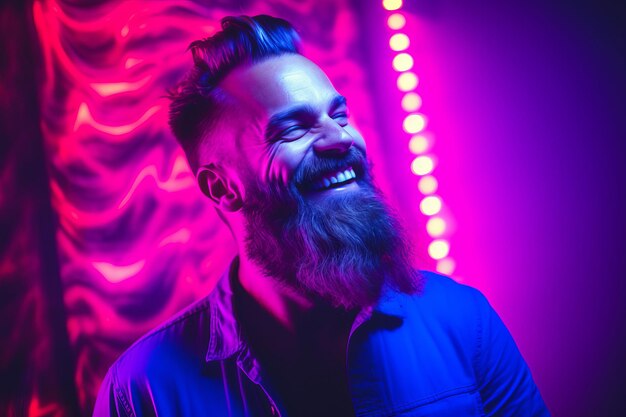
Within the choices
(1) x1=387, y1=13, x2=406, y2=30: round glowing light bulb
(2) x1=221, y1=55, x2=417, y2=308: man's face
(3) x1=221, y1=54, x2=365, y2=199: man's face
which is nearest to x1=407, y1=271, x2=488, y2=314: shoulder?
(2) x1=221, y1=55, x2=417, y2=308: man's face

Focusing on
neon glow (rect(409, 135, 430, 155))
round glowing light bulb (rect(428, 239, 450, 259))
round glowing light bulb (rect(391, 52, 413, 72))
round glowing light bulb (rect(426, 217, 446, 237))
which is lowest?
round glowing light bulb (rect(428, 239, 450, 259))

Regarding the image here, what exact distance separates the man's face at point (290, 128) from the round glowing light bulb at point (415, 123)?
2.28 ft

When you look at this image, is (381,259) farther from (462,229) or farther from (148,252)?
(148,252)

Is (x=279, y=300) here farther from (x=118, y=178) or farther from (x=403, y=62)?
(x=403, y=62)

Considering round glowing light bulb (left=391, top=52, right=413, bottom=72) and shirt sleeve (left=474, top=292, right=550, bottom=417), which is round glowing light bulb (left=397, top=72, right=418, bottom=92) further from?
shirt sleeve (left=474, top=292, right=550, bottom=417)

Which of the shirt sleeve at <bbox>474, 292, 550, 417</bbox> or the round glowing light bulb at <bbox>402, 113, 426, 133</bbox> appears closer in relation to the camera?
the shirt sleeve at <bbox>474, 292, 550, 417</bbox>

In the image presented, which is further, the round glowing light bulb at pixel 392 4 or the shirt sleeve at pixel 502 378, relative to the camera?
the round glowing light bulb at pixel 392 4

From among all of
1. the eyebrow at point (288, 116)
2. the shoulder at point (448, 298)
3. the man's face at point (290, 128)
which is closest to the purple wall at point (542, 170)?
the shoulder at point (448, 298)

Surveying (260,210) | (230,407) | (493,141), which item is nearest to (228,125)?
(260,210)

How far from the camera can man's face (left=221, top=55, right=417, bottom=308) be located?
121 cm

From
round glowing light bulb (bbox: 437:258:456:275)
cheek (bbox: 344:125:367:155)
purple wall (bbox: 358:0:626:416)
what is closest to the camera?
cheek (bbox: 344:125:367:155)

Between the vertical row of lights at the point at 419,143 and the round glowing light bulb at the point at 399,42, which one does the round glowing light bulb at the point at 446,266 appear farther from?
the round glowing light bulb at the point at 399,42

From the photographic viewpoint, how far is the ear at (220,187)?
1.34 meters

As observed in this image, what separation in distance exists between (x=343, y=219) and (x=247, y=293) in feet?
1.52
